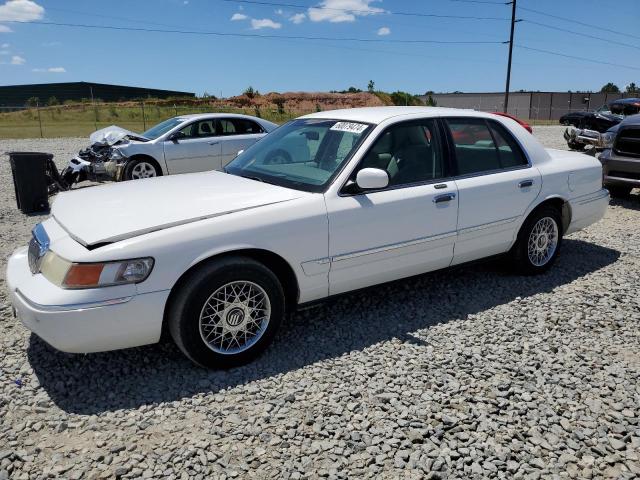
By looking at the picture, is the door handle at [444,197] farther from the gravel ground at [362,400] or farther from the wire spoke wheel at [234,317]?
the wire spoke wheel at [234,317]

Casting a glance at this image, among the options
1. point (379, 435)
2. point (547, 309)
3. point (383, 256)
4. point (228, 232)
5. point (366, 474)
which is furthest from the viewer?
point (547, 309)

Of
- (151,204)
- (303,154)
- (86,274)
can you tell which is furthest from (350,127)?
(86,274)

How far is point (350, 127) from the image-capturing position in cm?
423

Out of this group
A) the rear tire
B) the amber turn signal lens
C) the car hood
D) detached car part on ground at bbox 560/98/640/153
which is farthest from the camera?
detached car part on ground at bbox 560/98/640/153

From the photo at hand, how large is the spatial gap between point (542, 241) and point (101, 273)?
4092 mm

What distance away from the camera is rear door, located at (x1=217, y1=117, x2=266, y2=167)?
35.9 feet

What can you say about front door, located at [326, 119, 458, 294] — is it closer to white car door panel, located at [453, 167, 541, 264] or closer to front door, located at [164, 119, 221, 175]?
Result: white car door panel, located at [453, 167, 541, 264]

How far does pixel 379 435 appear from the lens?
2.86 m

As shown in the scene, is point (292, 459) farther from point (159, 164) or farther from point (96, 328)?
point (159, 164)

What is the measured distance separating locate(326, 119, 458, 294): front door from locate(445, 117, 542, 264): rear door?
145mm

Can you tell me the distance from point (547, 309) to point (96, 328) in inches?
140

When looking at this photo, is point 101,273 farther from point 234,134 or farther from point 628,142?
point 234,134

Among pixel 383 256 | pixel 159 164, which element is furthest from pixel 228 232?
pixel 159 164

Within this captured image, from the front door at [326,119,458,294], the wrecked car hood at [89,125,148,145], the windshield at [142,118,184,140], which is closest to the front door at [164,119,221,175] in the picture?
the windshield at [142,118,184,140]
